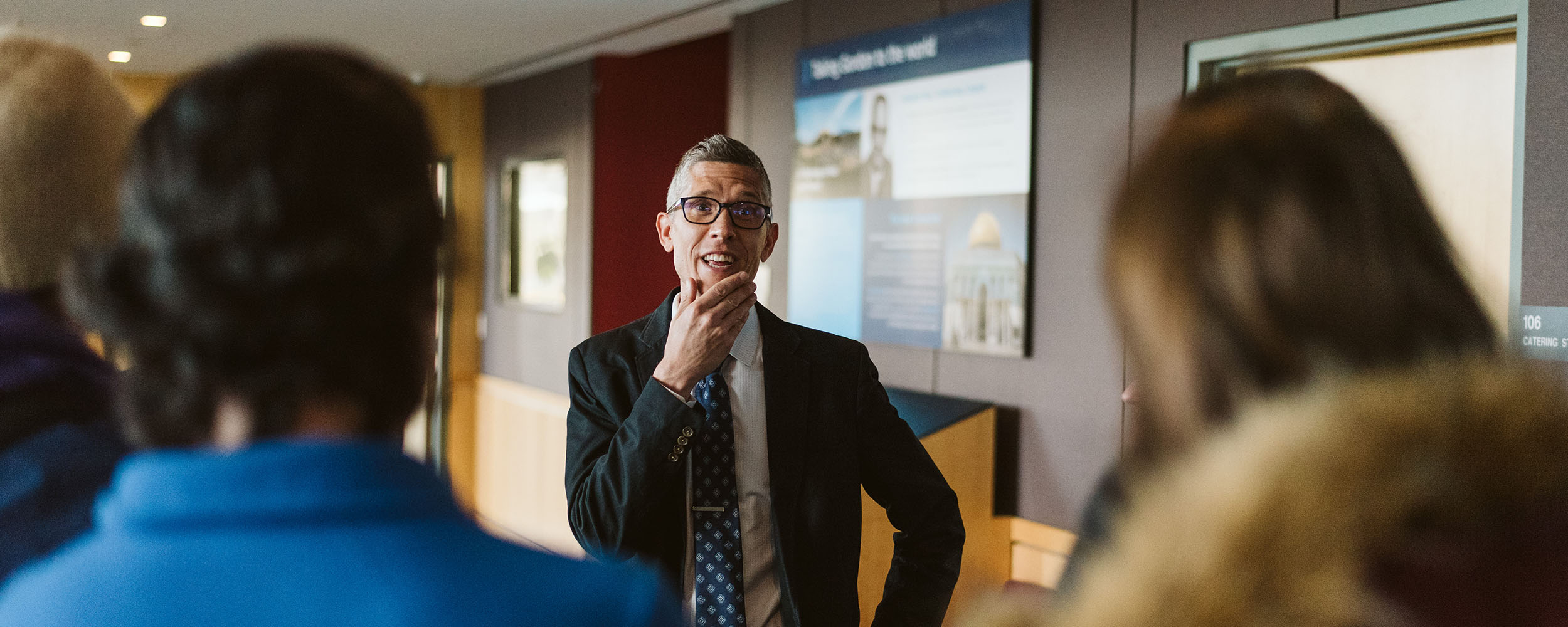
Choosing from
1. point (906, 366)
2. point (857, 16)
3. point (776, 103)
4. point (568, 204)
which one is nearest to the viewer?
point (906, 366)

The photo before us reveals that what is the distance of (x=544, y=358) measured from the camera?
693 centimetres

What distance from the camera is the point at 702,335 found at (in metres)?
1.63

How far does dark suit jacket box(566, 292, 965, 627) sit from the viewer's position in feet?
5.24

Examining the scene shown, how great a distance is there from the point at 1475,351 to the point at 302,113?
0.80m

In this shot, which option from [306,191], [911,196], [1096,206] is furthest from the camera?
[911,196]

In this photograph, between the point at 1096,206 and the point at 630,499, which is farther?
the point at 1096,206

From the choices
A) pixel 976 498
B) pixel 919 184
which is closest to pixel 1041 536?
pixel 976 498

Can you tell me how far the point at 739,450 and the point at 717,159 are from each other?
54 centimetres

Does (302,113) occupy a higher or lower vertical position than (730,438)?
higher

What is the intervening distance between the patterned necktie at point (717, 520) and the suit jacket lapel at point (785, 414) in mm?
69

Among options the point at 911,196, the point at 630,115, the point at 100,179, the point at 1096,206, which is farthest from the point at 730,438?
the point at 630,115

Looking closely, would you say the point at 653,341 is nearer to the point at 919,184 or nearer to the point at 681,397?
the point at 681,397

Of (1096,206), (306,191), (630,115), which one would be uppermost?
(630,115)

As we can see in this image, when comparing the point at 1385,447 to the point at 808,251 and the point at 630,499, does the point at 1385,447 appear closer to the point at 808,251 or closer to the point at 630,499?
the point at 630,499
